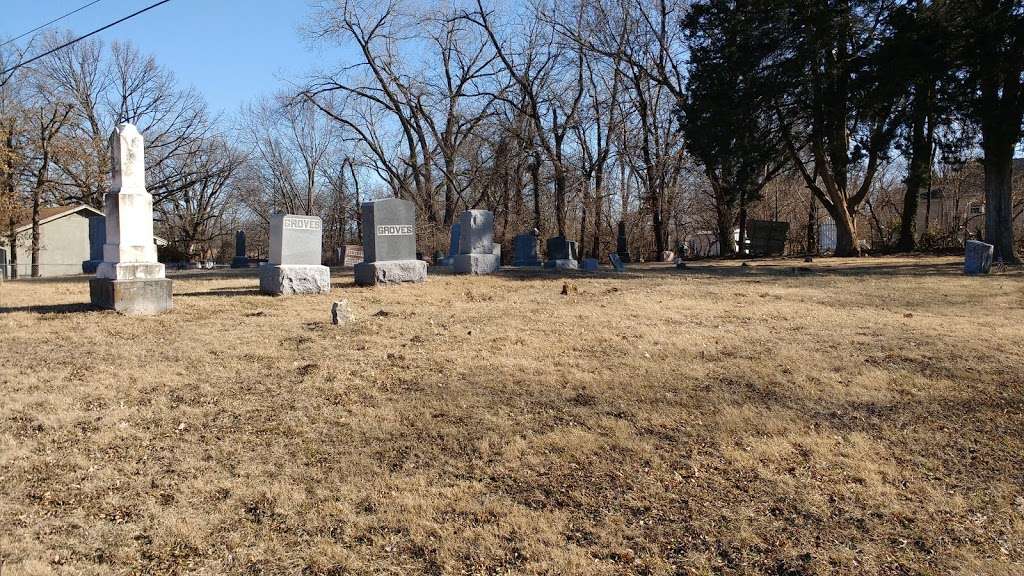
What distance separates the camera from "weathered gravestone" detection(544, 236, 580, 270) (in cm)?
1788

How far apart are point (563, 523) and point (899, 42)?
673 inches

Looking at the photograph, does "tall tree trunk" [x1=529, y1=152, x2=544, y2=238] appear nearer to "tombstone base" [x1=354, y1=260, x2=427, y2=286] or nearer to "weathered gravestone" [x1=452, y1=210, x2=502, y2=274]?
"weathered gravestone" [x1=452, y1=210, x2=502, y2=274]

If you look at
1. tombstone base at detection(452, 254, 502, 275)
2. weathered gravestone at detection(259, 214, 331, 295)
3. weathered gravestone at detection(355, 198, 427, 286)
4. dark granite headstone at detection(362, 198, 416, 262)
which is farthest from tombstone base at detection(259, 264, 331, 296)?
tombstone base at detection(452, 254, 502, 275)

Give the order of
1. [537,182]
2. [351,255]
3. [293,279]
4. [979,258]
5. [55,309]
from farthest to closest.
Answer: [351,255] < [537,182] < [979,258] < [293,279] < [55,309]

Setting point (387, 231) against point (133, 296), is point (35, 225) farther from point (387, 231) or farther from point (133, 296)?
point (133, 296)

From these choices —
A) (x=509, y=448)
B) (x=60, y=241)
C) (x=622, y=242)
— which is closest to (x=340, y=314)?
(x=509, y=448)

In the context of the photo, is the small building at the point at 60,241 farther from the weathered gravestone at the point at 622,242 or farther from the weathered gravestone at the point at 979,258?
the weathered gravestone at the point at 979,258

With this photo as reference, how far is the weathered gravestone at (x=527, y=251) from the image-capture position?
18.6m

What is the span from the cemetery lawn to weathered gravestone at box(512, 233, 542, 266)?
1140 centimetres

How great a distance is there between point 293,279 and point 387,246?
227 centimetres

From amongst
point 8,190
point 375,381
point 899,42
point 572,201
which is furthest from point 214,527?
point 572,201

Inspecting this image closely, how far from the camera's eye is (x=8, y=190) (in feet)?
63.6

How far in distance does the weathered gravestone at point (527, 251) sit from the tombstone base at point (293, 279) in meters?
8.75

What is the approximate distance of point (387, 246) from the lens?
474 inches
